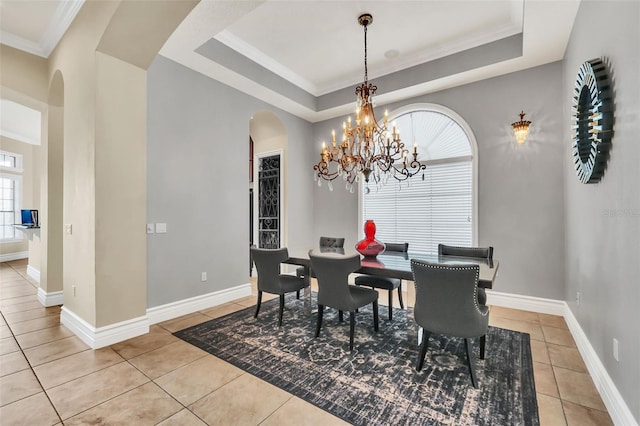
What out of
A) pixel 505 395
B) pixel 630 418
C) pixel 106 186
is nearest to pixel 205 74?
pixel 106 186

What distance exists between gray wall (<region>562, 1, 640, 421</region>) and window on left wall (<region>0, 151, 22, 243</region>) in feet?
Result: 35.7

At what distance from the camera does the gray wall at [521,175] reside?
3482 millimetres

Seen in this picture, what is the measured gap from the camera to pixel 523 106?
3660mm

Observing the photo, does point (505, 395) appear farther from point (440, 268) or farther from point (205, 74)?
point (205, 74)

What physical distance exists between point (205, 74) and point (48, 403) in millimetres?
3646

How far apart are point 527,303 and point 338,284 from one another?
2.70 meters

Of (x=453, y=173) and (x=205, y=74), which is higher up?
Result: (x=205, y=74)

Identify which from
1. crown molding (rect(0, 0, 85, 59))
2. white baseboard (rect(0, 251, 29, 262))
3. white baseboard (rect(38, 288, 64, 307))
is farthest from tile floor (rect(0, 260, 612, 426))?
white baseboard (rect(0, 251, 29, 262))

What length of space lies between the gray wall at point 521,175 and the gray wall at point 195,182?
3.30m

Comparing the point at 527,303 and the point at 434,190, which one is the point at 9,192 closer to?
the point at 434,190

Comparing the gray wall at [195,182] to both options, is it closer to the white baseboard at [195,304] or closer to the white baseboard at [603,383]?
the white baseboard at [195,304]

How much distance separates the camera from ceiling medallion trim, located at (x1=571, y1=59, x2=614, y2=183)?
1.81 meters

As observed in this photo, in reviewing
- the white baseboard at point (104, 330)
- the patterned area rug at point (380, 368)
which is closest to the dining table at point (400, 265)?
the patterned area rug at point (380, 368)

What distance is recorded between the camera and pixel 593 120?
1.98m
